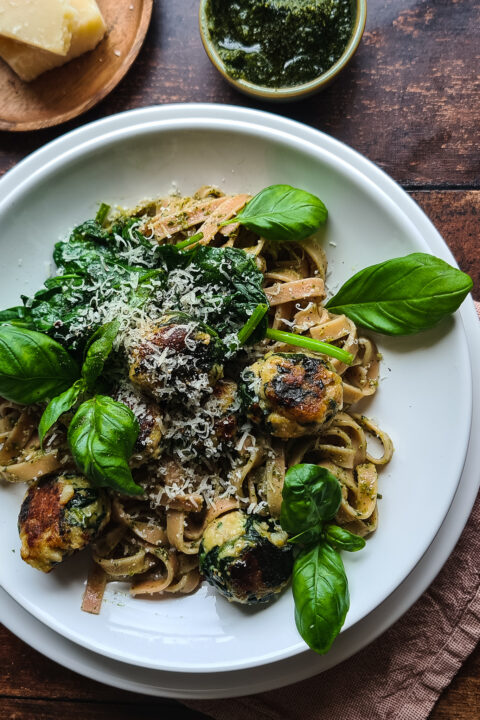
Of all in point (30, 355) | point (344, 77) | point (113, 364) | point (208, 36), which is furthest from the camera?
point (344, 77)

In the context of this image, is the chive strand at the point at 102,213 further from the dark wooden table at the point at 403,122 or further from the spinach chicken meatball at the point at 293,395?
the spinach chicken meatball at the point at 293,395

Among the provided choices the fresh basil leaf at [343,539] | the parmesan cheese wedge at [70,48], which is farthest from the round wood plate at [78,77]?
the fresh basil leaf at [343,539]

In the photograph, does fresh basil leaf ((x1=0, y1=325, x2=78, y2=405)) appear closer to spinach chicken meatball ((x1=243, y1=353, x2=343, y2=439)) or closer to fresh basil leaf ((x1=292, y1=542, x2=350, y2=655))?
spinach chicken meatball ((x1=243, y1=353, x2=343, y2=439))

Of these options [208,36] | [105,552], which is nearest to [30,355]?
[105,552]

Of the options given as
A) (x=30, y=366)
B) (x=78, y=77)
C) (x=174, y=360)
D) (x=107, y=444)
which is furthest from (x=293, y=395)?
(x=78, y=77)

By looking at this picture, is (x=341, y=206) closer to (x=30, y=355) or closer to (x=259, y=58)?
(x=259, y=58)
